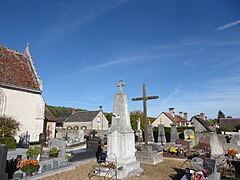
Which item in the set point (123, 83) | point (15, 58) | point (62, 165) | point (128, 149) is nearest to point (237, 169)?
point (128, 149)

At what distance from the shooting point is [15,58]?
21.5 m

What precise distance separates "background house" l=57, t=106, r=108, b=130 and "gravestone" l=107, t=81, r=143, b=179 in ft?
99.0

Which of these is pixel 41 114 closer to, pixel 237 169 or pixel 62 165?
pixel 62 165

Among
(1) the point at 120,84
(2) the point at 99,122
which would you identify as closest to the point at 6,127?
(1) the point at 120,84

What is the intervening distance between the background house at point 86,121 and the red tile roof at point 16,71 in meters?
19.3

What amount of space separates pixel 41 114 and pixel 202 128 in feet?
105

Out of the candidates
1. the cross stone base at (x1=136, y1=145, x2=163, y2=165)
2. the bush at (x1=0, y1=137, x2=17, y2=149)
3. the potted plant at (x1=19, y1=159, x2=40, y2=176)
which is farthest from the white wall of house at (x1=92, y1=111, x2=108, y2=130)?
the potted plant at (x1=19, y1=159, x2=40, y2=176)

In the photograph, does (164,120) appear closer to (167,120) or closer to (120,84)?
(167,120)

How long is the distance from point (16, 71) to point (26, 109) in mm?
4536

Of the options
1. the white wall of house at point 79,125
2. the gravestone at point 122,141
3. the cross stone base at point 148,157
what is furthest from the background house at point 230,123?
the gravestone at point 122,141

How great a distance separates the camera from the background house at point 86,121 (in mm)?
38688

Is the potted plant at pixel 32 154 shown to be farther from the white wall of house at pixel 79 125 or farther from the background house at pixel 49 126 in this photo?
the white wall of house at pixel 79 125

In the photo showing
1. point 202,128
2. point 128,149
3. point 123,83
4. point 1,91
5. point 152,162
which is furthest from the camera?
point 202,128

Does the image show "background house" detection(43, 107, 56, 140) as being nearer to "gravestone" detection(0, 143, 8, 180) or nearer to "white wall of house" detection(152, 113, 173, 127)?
"gravestone" detection(0, 143, 8, 180)
